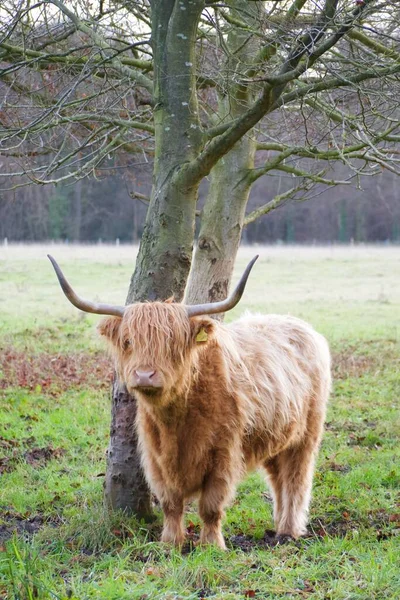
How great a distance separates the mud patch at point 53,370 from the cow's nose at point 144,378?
4.88 meters

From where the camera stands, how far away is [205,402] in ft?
15.8

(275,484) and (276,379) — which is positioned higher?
(276,379)

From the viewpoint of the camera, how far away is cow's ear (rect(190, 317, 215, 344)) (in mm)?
4625

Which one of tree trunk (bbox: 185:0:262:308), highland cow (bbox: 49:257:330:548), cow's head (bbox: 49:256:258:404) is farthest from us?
tree trunk (bbox: 185:0:262:308)

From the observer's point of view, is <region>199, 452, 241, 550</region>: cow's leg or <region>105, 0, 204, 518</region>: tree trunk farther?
<region>105, 0, 204, 518</region>: tree trunk

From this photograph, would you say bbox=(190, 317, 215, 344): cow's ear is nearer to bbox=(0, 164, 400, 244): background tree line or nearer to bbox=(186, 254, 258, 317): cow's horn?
bbox=(186, 254, 258, 317): cow's horn

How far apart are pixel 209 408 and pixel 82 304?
3.70 ft

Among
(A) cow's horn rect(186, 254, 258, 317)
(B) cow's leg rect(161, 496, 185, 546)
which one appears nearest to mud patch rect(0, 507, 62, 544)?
(B) cow's leg rect(161, 496, 185, 546)

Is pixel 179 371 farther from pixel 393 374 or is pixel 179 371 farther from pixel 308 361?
pixel 393 374

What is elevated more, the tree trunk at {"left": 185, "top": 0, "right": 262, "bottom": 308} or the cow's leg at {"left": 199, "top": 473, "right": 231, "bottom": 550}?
the tree trunk at {"left": 185, "top": 0, "right": 262, "bottom": 308}

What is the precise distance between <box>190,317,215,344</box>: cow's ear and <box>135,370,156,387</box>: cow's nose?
459 millimetres

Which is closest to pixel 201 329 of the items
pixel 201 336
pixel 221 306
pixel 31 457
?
pixel 201 336

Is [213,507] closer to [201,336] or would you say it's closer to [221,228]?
[201,336]

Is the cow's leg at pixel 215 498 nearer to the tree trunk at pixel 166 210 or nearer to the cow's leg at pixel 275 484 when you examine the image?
the tree trunk at pixel 166 210
